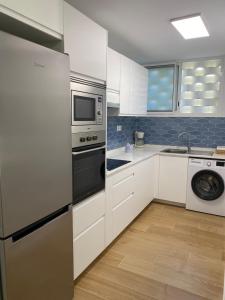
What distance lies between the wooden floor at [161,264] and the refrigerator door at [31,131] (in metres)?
1.01

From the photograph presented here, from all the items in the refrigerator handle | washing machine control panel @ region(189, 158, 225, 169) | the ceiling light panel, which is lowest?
the refrigerator handle

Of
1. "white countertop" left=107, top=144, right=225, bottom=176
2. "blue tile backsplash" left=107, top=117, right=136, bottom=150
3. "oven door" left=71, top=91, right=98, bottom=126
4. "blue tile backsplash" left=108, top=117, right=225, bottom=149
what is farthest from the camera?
"blue tile backsplash" left=108, top=117, right=225, bottom=149

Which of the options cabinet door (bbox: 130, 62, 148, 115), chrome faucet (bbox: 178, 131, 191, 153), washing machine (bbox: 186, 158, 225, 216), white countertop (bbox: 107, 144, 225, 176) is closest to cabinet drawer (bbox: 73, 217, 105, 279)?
white countertop (bbox: 107, 144, 225, 176)

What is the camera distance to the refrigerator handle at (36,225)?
1262 millimetres

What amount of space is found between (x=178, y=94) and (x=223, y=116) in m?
0.80

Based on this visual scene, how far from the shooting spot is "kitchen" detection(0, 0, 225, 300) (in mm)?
1251

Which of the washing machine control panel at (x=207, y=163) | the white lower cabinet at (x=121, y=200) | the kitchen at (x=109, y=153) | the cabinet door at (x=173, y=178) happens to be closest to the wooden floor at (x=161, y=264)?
the kitchen at (x=109, y=153)

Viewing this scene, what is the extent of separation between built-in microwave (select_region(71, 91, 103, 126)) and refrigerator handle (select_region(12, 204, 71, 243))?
0.64 metres

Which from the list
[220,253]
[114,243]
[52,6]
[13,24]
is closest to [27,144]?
[13,24]

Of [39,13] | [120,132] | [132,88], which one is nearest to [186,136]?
[120,132]

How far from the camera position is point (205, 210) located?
352 centimetres

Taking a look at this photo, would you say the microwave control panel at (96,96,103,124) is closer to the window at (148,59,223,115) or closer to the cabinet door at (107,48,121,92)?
the cabinet door at (107,48,121,92)

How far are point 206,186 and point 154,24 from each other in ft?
7.90

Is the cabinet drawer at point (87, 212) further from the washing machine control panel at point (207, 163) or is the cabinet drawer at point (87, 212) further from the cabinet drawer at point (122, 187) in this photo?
the washing machine control panel at point (207, 163)
